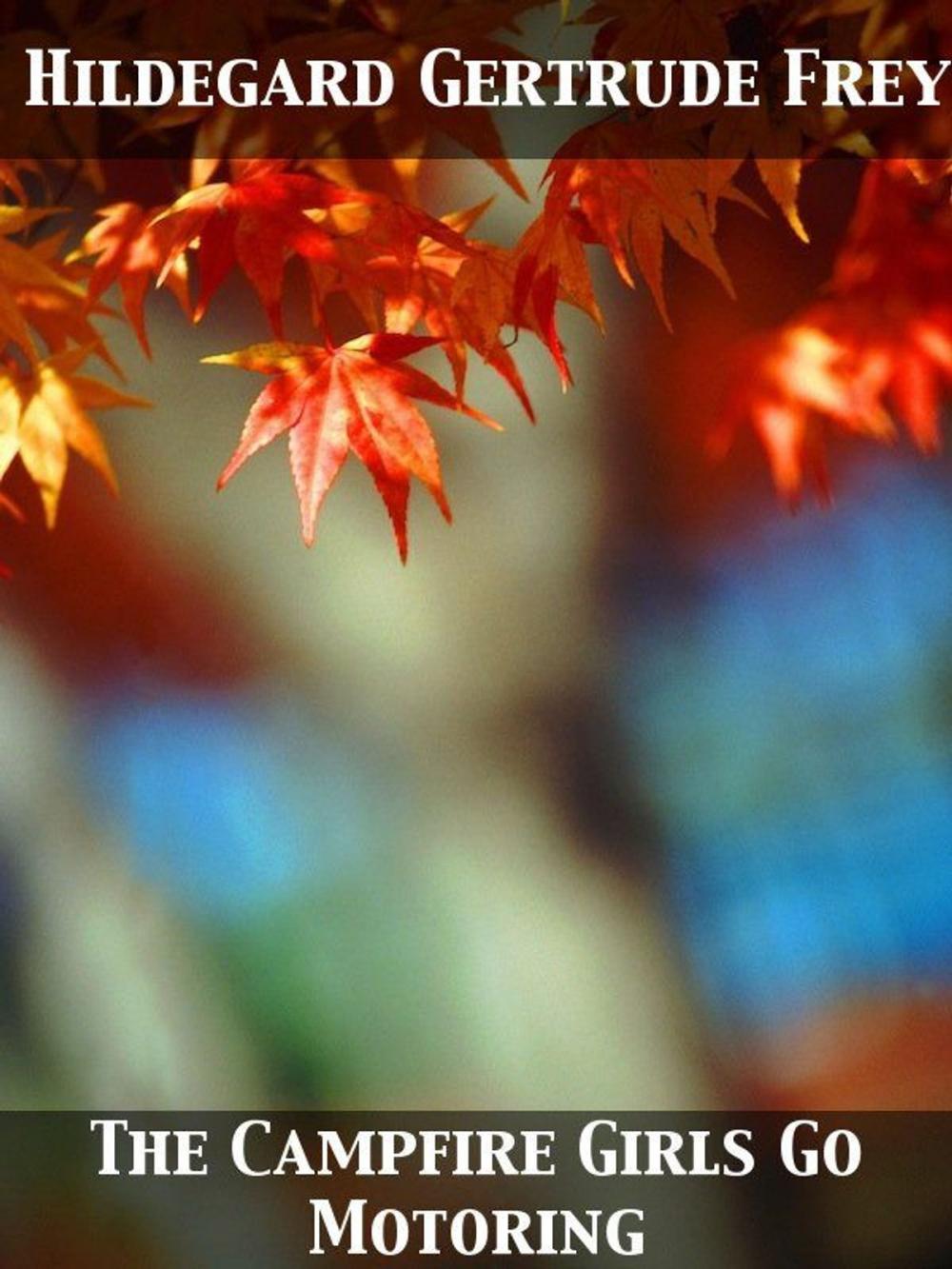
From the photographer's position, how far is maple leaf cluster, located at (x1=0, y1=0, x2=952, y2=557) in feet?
3.62

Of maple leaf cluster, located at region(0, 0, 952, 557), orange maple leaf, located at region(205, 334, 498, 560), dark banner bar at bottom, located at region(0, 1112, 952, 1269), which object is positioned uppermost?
maple leaf cluster, located at region(0, 0, 952, 557)

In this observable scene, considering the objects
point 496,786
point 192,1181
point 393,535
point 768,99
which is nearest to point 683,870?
point 496,786

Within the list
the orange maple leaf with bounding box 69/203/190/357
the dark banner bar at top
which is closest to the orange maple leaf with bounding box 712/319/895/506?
the dark banner bar at top

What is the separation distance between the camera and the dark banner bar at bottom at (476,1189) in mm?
1151

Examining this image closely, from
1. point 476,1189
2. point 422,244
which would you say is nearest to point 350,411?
point 422,244

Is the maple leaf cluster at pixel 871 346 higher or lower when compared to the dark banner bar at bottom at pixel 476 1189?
higher

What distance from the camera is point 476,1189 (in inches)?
46.0

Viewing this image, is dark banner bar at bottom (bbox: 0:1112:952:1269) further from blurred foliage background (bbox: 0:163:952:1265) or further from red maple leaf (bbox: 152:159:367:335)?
red maple leaf (bbox: 152:159:367:335)

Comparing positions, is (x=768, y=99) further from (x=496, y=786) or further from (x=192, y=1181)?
(x=192, y=1181)

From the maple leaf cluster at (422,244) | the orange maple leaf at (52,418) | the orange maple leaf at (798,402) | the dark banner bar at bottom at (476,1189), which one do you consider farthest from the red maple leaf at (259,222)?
the dark banner bar at bottom at (476,1189)

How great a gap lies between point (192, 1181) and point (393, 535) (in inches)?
24.9

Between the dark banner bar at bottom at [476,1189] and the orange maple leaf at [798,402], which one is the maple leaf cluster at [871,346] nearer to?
the orange maple leaf at [798,402]

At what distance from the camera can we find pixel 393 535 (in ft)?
3.78

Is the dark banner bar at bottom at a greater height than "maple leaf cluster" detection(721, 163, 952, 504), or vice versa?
"maple leaf cluster" detection(721, 163, 952, 504)
